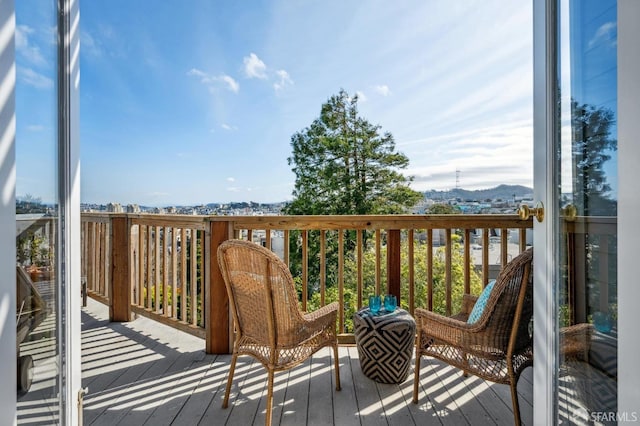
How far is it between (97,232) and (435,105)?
6.75 meters

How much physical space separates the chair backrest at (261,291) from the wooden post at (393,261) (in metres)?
1.09

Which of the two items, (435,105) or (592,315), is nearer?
(592,315)

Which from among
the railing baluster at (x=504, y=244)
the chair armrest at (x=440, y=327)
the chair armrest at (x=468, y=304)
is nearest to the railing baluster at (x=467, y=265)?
the railing baluster at (x=504, y=244)

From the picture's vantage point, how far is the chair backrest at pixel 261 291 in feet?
5.40

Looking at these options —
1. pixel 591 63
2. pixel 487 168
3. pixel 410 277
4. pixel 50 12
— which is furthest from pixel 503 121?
pixel 50 12

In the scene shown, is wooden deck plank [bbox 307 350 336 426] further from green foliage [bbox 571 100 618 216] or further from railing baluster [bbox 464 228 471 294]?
green foliage [bbox 571 100 618 216]

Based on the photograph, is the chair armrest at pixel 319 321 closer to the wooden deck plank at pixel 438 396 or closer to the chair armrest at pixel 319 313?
the chair armrest at pixel 319 313

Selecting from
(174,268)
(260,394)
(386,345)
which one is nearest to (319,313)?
(386,345)

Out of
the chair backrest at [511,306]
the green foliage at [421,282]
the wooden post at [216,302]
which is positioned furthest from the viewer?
the green foliage at [421,282]

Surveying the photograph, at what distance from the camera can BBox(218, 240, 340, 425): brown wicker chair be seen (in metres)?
1.65

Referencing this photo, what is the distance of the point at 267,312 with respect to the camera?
167 cm

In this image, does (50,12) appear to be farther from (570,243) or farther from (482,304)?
(482,304)

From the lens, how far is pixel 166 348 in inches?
102

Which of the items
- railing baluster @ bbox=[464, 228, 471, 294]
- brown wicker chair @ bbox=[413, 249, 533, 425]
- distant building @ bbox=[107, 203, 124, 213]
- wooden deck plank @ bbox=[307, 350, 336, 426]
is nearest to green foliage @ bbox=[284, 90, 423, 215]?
distant building @ bbox=[107, 203, 124, 213]
